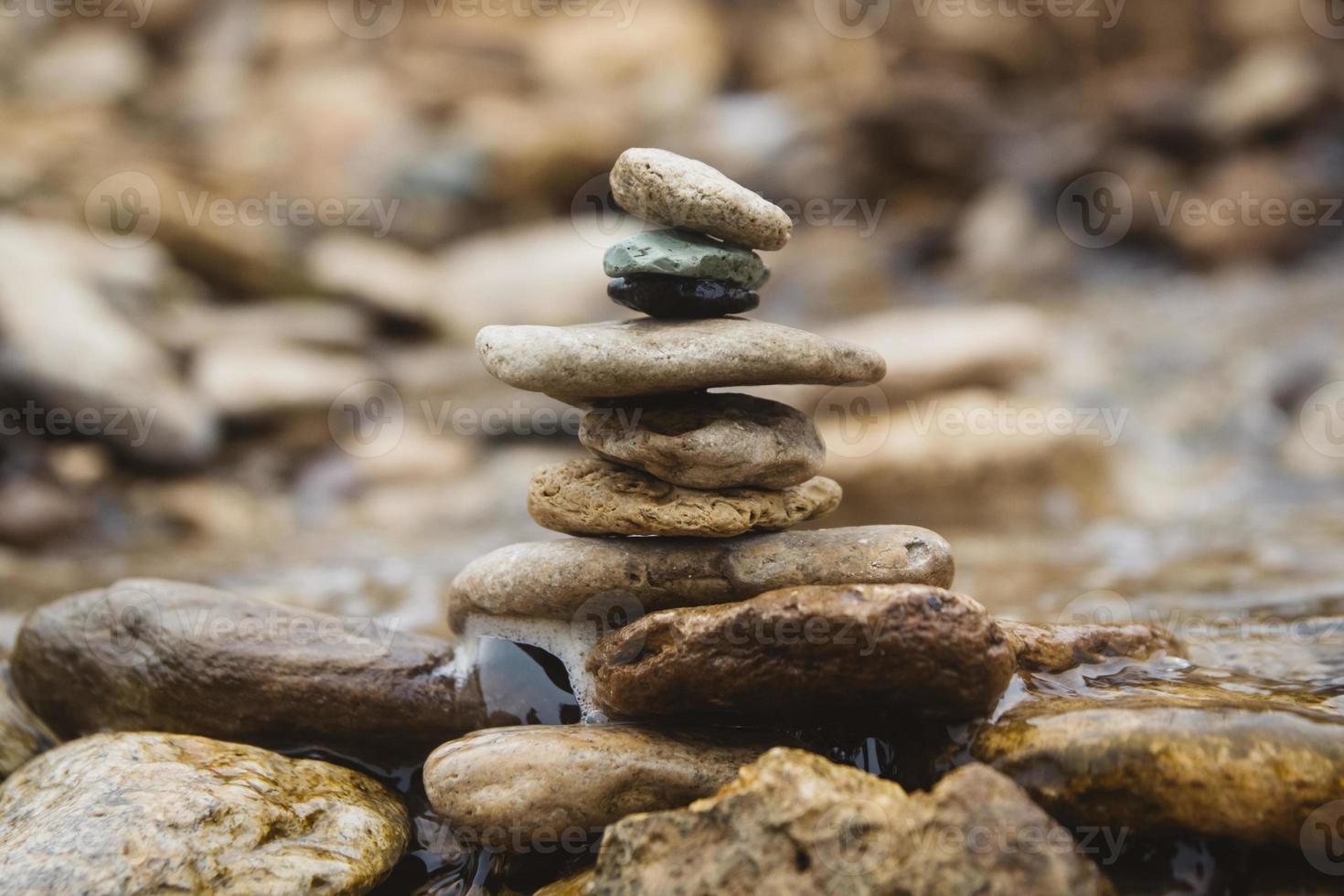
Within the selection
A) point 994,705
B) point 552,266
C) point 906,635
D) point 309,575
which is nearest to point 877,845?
point 906,635

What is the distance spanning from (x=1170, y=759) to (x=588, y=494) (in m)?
2.08

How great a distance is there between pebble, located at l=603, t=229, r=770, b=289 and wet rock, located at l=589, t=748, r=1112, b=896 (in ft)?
5.65

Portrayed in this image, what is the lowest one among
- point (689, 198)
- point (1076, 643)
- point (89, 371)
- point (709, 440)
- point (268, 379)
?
point (1076, 643)

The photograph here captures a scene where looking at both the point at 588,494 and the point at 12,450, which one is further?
the point at 12,450

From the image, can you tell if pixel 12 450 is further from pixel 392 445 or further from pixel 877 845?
pixel 877 845

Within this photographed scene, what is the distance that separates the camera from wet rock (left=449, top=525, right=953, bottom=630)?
3.62 metres

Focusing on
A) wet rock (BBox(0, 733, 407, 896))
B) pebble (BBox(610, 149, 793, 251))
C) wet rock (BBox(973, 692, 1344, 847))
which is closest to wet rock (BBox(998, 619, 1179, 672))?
wet rock (BBox(973, 692, 1344, 847))

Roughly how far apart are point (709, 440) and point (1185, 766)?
5.74ft

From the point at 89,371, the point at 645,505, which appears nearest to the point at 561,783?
the point at 645,505

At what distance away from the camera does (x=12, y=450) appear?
9039 millimetres

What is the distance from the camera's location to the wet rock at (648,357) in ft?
11.4

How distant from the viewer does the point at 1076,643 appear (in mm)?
3742

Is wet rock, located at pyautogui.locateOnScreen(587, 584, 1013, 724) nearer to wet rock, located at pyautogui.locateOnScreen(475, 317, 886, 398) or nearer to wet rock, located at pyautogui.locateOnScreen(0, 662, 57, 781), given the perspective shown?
wet rock, located at pyautogui.locateOnScreen(475, 317, 886, 398)

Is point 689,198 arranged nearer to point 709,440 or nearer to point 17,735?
point 709,440
